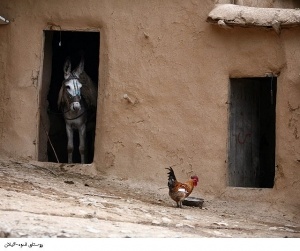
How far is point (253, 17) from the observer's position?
39.3 ft

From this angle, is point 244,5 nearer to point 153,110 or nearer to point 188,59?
point 188,59

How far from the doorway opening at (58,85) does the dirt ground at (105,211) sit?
0.83 meters

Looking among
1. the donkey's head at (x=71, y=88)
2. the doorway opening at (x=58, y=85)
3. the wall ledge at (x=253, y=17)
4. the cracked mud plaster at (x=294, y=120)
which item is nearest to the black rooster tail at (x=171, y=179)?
the cracked mud plaster at (x=294, y=120)

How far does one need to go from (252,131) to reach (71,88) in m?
2.70

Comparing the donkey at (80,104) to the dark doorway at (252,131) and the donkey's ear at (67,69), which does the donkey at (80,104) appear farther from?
the dark doorway at (252,131)

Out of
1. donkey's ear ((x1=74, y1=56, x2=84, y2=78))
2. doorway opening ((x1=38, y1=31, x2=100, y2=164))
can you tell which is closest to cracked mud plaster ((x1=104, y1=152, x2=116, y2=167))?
doorway opening ((x1=38, y1=31, x2=100, y2=164))

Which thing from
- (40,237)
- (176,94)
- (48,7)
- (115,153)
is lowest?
(40,237)

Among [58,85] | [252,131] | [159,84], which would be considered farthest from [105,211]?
[58,85]

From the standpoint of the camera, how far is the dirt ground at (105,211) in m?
8.70

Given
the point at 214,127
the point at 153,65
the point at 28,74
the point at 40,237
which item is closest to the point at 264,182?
the point at 214,127

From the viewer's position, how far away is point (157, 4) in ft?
41.4

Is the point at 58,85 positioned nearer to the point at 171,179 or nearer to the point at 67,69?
the point at 67,69

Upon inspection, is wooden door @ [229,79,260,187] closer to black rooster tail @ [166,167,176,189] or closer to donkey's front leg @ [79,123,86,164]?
black rooster tail @ [166,167,176,189]

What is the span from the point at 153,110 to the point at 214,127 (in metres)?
0.88
